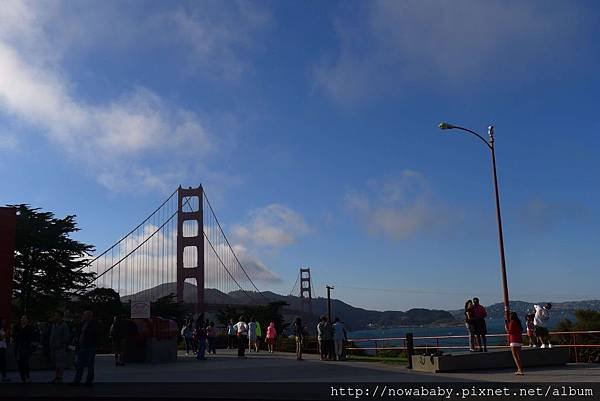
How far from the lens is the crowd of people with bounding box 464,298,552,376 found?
1475cm

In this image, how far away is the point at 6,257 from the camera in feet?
69.0

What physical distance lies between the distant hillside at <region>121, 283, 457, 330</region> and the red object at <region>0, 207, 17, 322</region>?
51.9 feet

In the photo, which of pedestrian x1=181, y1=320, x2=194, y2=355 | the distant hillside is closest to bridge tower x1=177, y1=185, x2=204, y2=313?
the distant hillside

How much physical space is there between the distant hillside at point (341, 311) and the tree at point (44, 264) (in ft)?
58.3

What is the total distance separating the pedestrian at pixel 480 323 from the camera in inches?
681

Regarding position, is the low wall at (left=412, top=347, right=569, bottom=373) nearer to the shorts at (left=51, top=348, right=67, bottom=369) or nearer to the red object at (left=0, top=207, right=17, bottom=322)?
the shorts at (left=51, top=348, right=67, bottom=369)

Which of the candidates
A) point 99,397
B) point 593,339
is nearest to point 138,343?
point 99,397

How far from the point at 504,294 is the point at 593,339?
20.1 feet

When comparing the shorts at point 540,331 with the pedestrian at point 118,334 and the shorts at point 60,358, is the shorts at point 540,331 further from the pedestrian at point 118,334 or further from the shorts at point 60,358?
the shorts at point 60,358

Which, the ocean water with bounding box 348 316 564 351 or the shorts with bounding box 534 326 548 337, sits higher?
the shorts with bounding box 534 326 548 337

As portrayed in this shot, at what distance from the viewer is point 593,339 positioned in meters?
23.8

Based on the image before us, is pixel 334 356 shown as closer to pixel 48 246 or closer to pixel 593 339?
pixel 593 339

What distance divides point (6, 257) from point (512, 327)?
15163mm

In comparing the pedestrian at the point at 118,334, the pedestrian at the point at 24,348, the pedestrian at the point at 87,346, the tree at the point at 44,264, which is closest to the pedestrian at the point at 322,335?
the pedestrian at the point at 118,334
